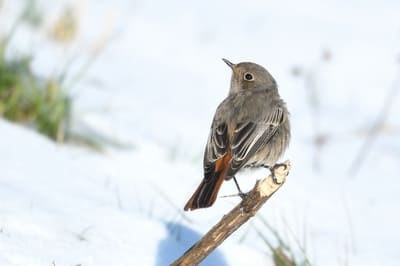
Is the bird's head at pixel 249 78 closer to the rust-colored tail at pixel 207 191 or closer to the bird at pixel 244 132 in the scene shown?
the bird at pixel 244 132

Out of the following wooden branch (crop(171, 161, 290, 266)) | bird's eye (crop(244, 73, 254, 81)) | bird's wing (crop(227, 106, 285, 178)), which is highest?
bird's eye (crop(244, 73, 254, 81))

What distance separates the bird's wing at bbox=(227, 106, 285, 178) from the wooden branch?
65cm

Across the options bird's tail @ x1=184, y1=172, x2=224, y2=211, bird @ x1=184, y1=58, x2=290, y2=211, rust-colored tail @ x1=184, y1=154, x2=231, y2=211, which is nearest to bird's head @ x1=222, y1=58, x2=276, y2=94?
bird @ x1=184, y1=58, x2=290, y2=211

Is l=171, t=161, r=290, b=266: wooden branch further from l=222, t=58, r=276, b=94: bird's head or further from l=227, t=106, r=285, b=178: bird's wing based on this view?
l=222, t=58, r=276, b=94: bird's head

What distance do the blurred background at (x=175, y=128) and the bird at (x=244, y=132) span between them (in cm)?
25

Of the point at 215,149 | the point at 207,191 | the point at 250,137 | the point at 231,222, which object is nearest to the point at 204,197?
the point at 207,191

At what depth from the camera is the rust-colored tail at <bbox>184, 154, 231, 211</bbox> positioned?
4.73 meters

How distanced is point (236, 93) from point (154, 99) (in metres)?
4.62

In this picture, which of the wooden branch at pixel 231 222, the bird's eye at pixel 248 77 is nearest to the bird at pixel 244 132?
the bird's eye at pixel 248 77

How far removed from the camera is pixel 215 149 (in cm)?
525

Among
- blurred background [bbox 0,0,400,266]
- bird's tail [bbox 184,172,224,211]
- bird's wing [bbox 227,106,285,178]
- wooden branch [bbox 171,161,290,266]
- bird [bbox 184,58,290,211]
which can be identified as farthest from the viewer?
blurred background [bbox 0,0,400,266]

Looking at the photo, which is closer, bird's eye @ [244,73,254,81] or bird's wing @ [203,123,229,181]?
bird's wing @ [203,123,229,181]

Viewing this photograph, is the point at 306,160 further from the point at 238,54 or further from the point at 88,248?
the point at 88,248

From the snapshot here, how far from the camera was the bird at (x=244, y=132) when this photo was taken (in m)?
5.10
